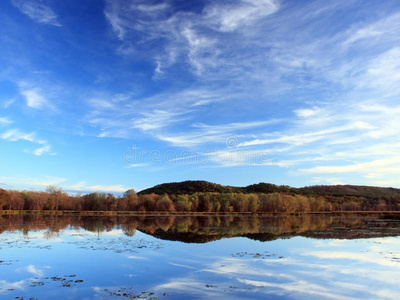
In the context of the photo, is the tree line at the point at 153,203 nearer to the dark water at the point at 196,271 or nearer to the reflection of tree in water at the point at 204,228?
the reflection of tree in water at the point at 204,228

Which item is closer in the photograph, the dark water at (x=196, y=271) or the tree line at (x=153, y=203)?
the dark water at (x=196, y=271)

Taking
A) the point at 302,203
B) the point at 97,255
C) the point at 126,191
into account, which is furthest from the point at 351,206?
the point at 97,255

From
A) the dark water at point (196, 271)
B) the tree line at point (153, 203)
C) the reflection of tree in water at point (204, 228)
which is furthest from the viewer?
the tree line at point (153, 203)

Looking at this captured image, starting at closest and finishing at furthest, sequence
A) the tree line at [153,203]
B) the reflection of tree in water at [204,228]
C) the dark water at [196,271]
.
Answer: the dark water at [196,271] < the reflection of tree in water at [204,228] < the tree line at [153,203]

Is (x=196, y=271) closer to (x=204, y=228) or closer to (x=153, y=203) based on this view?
(x=204, y=228)

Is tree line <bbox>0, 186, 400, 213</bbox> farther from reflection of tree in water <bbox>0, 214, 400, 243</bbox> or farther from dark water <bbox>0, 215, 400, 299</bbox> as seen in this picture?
dark water <bbox>0, 215, 400, 299</bbox>

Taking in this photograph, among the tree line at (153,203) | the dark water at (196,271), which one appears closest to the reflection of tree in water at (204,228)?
the dark water at (196,271)

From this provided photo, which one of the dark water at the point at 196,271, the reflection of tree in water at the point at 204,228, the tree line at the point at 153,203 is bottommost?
the dark water at the point at 196,271

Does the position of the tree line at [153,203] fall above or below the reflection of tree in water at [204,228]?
above

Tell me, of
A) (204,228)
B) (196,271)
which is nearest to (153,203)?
(204,228)

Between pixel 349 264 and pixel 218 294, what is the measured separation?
11069mm

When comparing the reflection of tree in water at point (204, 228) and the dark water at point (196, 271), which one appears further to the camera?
the reflection of tree in water at point (204, 228)

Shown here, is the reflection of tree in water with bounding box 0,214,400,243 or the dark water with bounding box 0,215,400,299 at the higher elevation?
the reflection of tree in water with bounding box 0,214,400,243

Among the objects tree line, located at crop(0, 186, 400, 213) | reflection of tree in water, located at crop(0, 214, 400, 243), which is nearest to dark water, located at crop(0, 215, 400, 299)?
reflection of tree in water, located at crop(0, 214, 400, 243)
